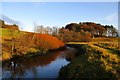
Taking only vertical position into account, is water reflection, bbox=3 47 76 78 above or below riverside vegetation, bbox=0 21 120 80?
below

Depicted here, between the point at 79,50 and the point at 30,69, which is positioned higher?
the point at 79,50

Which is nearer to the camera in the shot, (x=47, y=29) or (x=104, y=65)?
(x=104, y=65)

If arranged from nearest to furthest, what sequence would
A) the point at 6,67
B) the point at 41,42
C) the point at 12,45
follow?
1. the point at 6,67
2. the point at 12,45
3. the point at 41,42

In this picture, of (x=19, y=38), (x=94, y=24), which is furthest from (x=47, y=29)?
(x=19, y=38)

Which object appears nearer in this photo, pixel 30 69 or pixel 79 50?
pixel 30 69

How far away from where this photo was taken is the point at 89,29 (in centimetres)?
10288

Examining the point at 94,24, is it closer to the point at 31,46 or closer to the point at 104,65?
the point at 31,46

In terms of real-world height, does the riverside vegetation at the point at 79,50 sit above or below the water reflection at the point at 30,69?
above

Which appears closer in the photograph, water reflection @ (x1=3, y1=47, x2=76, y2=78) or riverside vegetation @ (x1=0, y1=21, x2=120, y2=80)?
riverside vegetation @ (x1=0, y1=21, x2=120, y2=80)

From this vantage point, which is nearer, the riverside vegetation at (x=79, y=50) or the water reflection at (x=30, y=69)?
the riverside vegetation at (x=79, y=50)

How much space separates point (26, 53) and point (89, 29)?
6963 cm

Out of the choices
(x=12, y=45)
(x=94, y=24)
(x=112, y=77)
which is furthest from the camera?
(x=94, y=24)

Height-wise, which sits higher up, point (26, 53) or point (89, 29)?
point (89, 29)

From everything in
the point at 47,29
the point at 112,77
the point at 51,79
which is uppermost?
the point at 47,29
